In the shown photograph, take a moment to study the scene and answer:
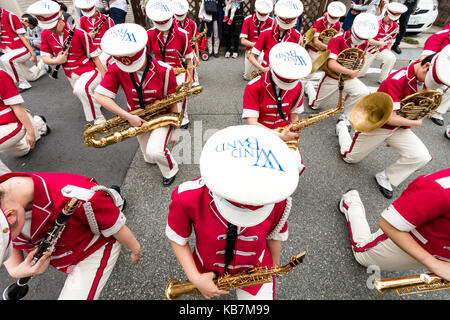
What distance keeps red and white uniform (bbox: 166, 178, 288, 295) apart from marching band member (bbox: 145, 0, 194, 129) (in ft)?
9.10

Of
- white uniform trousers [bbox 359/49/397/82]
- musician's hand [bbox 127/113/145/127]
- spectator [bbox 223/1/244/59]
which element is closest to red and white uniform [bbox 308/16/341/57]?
white uniform trousers [bbox 359/49/397/82]

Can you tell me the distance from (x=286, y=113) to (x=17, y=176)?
9.35ft

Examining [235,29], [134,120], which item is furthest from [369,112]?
[235,29]

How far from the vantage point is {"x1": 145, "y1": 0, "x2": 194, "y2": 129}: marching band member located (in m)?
3.82

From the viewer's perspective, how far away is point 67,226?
1727mm

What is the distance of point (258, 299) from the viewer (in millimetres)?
1878

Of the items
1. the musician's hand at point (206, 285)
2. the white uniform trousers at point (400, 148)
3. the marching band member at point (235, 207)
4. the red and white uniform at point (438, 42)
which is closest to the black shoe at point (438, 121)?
the red and white uniform at point (438, 42)

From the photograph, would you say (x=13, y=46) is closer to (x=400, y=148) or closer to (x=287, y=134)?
(x=287, y=134)

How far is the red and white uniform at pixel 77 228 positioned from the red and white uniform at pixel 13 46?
5.66 meters

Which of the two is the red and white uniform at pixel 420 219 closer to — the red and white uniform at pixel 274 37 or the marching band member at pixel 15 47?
the red and white uniform at pixel 274 37

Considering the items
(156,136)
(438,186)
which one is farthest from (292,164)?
(156,136)

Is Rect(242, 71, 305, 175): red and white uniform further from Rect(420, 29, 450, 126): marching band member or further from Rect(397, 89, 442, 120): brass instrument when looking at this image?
Rect(420, 29, 450, 126): marching band member

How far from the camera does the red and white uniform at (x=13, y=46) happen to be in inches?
190

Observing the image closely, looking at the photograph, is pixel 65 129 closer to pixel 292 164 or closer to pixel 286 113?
pixel 286 113
